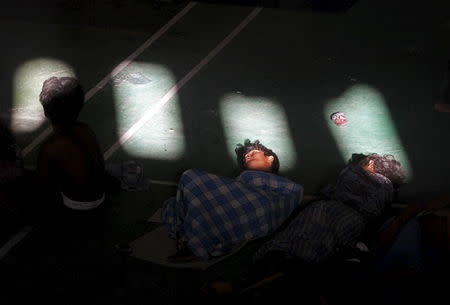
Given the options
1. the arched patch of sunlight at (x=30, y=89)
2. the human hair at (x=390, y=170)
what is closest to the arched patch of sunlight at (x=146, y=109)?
the arched patch of sunlight at (x=30, y=89)

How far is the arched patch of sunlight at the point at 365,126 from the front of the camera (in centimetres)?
586

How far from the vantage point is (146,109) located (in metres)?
6.38

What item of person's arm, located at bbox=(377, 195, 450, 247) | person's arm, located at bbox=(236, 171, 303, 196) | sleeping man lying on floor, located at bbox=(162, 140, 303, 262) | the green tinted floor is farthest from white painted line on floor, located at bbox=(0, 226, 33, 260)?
person's arm, located at bbox=(377, 195, 450, 247)

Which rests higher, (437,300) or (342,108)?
(342,108)

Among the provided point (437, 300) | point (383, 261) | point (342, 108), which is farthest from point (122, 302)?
point (342, 108)

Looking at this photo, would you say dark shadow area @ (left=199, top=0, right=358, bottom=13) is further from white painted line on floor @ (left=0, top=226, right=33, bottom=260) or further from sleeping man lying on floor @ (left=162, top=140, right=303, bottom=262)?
white painted line on floor @ (left=0, top=226, right=33, bottom=260)

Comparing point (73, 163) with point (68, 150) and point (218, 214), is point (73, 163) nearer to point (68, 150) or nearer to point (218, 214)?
point (68, 150)

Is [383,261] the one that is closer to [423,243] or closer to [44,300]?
[423,243]

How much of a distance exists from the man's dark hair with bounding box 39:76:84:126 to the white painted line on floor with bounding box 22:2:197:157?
1.63 m

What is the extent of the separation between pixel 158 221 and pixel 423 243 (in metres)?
2.09

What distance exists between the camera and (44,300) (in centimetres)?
388

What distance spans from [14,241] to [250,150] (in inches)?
84.9

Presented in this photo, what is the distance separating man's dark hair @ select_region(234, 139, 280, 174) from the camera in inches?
203

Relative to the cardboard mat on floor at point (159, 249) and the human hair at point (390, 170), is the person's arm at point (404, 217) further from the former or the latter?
Result: the cardboard mat on floor at point (159, 249)
